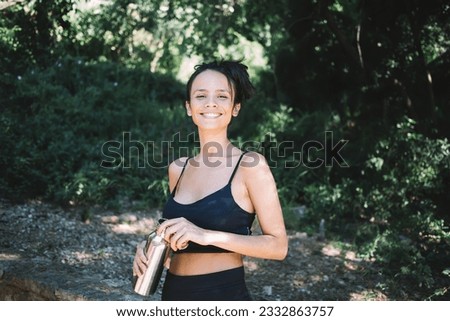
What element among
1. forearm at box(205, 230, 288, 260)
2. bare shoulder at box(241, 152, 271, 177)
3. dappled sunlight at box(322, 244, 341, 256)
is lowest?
dappled sunlight at box(322, 244, 341, 256)

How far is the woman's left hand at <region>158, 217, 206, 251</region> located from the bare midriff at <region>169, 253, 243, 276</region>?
17 centimetres

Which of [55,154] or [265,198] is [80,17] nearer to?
[55,154]

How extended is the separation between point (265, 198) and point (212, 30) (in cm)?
402

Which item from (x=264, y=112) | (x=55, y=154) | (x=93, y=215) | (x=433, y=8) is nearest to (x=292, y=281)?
(x=93, y=215)

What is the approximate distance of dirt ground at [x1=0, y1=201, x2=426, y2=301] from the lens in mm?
4348

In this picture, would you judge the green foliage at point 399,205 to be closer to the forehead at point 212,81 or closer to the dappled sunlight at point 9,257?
the forehead at point 212,81

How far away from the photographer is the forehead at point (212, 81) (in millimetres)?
2117

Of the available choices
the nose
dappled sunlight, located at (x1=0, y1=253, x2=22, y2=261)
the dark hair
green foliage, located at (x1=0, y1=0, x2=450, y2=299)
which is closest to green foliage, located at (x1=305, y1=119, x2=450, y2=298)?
green foliage, located at (x1=0, y1=0, x2=450, y2=299)

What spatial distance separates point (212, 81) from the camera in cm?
212

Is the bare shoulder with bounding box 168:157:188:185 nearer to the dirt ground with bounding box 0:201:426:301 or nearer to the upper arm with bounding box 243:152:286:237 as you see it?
the upper arm with bounding box 243:152:286:237

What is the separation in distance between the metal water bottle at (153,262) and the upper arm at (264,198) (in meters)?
0.36
